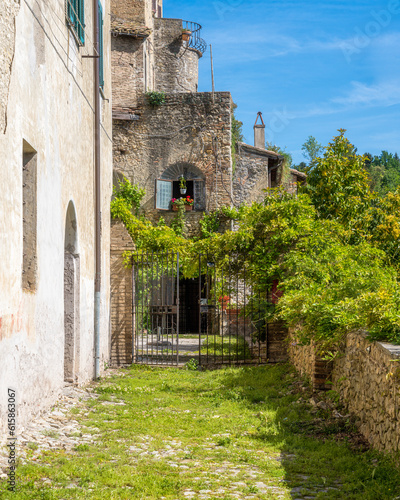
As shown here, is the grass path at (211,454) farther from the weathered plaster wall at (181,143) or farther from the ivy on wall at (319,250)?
the weathered plaster wall at (181,143)

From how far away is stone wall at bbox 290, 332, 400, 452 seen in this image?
4.54 metres

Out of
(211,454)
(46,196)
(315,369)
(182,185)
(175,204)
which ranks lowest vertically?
(211,454)

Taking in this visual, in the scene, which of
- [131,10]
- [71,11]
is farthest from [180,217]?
[71,11]

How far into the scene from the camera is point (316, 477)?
4590mm

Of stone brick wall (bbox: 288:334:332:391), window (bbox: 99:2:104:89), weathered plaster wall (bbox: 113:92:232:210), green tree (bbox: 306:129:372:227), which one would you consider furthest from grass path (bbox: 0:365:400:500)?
weathered plaster wall (bbox: 113:92:232:210)

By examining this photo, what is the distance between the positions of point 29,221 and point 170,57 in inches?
814

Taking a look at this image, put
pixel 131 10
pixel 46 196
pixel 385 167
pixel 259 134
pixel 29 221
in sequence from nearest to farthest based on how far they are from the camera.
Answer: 1. pixel 29 221
2. pixel 46 196
3. pixel 131 10
4. pixel 259 134
5. pixel 385 167

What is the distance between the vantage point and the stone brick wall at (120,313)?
1205 cm

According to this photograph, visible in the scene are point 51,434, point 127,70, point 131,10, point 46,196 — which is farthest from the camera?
point 131,10

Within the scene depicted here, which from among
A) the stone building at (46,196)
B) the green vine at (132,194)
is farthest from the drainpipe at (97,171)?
the green vine at (132,194)

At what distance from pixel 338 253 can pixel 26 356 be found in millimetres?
6367

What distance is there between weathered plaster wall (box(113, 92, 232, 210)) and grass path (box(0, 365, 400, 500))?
1106cm

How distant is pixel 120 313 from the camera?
12.1 m

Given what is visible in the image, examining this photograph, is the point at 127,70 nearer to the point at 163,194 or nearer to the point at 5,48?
the point at 163,194
